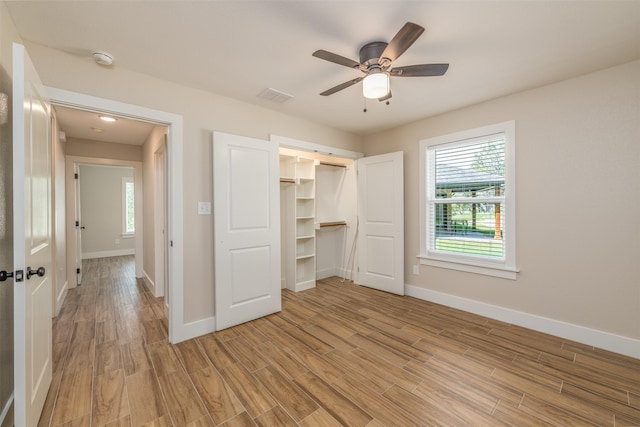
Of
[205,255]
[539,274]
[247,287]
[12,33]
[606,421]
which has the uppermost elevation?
[12,33]

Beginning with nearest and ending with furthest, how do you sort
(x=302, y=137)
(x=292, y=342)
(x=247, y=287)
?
1. (x=292, y=342)
2. (x=247, y=287)
3. (x=302, y=137)

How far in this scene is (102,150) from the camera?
461 cm

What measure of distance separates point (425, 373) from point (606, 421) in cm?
103

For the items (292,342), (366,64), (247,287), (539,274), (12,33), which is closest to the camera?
(12,33)

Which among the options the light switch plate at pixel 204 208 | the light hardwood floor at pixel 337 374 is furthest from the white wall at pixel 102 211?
the light switch plate at pixel 204 208

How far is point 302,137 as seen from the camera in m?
3.66

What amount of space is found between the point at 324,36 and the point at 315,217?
2934 millimetres

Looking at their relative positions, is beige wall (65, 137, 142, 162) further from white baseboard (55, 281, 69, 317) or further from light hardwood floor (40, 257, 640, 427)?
light hardwood floor (40, 257, 640, 427)

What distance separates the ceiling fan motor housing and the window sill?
8.60 feet

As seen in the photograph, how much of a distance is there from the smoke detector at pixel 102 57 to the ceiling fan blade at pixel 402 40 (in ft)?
7.15

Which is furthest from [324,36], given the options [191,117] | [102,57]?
[102,57]

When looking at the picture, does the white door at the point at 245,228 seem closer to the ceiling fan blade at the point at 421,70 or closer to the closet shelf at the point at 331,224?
the closet shelf at the point at 331,224

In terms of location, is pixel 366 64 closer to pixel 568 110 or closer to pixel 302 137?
pixel 302 137

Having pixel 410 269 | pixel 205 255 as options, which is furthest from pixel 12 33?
pixel 410 269
